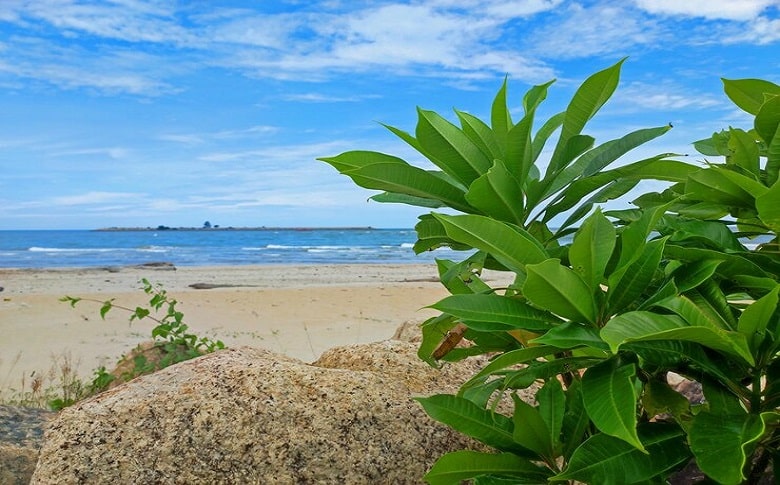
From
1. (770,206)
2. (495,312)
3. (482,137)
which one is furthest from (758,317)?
(482,137)

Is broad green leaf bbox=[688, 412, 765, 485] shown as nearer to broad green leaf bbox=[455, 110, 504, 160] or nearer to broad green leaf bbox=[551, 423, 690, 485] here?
broad green leaf bbox=[551, 423, 690, 485]

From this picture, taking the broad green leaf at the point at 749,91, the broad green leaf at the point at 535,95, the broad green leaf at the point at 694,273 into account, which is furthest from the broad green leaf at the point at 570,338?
the broad green leaf at the point at 749,91

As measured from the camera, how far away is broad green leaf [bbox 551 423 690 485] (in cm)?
140

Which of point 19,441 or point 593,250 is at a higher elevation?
point 593,250

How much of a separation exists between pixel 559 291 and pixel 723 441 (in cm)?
43

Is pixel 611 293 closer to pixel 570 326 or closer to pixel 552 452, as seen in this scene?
pixel 570 326

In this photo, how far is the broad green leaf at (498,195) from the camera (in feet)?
4.91

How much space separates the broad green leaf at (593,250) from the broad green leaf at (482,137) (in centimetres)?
46

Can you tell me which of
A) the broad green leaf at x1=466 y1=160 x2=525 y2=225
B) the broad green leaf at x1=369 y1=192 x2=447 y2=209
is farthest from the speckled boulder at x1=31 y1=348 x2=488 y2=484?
the broad green leaf at x1=466 y1=160 x2=525 y2=225

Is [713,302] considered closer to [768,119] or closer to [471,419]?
[768,119]

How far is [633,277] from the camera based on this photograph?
134cm

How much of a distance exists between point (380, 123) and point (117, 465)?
1.58 meters

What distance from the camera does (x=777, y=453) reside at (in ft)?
5.05

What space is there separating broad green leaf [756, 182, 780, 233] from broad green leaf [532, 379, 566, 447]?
2.06ft
